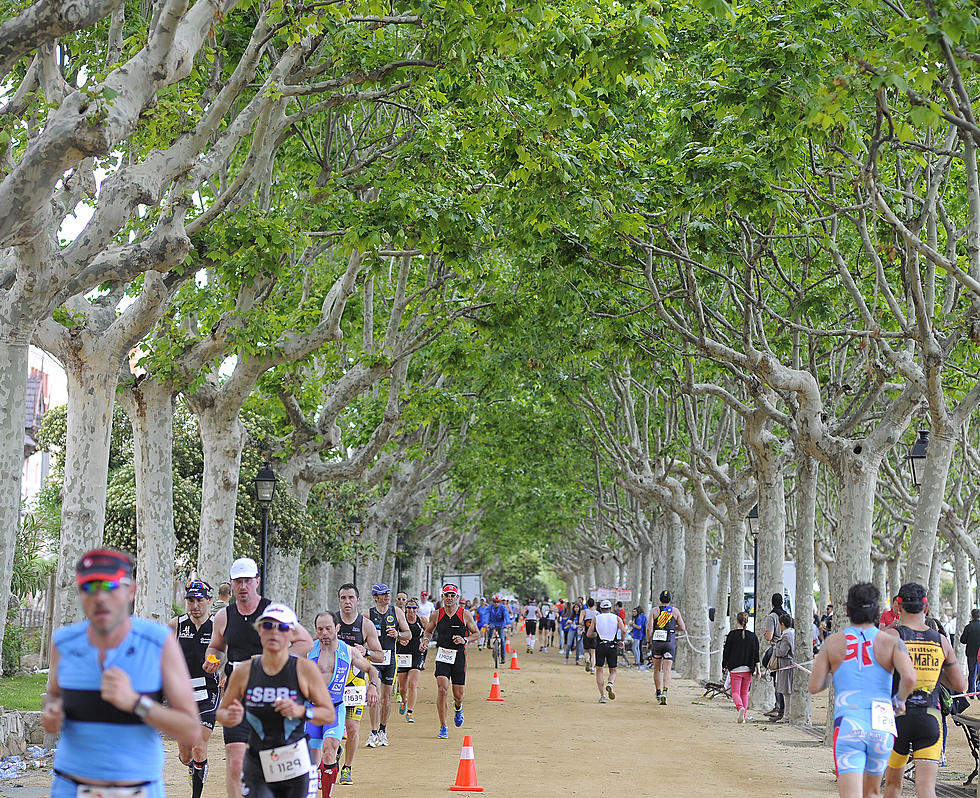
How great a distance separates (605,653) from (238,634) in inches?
587

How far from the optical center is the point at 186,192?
1217 cm

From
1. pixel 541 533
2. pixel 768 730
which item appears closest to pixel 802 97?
pixel 768 730

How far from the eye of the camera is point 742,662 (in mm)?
20328

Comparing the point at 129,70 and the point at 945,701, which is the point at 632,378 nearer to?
the point at 945,701

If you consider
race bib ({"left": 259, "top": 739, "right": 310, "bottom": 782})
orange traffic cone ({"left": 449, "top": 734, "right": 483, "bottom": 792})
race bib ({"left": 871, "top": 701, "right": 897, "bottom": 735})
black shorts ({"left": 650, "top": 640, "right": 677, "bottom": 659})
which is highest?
race bib ({"left": 871, "top": 701, "right": 897, "bottom": 735})

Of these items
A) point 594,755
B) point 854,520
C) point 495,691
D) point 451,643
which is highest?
point 854,520

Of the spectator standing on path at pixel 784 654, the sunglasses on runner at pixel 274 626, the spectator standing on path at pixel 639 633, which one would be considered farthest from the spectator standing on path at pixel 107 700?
the spectator standing on path at pixel 639 633

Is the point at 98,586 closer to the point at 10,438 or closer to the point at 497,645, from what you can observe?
the point at 10,438

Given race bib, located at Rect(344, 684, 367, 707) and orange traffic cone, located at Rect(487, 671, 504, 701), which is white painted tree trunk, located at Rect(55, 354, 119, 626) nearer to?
race bib, located at Rect(344, 684, 367, 707)

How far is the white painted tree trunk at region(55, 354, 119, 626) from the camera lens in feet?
42.7

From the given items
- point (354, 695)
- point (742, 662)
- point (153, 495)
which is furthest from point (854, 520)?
point (153, 495)

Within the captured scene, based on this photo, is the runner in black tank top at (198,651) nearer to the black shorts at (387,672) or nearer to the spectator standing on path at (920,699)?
the spectator standing on path at (920,699)

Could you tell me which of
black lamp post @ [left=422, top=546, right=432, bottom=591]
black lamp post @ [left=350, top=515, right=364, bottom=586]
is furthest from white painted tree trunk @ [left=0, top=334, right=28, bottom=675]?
black lamp post @ [left=422, top=546, right=432, bottom=591]

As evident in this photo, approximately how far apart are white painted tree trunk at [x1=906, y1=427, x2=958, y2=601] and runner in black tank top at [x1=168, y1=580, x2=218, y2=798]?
24.2 feet
